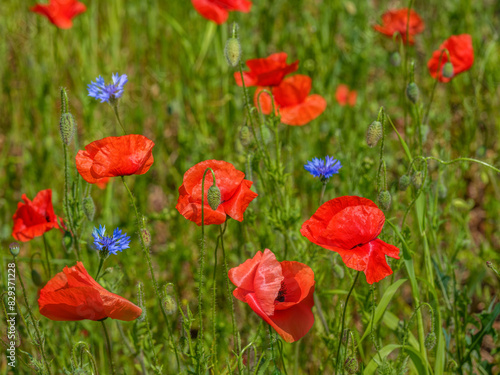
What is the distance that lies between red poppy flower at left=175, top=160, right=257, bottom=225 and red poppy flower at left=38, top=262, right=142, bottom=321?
0.29 metres

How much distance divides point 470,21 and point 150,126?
2.28m

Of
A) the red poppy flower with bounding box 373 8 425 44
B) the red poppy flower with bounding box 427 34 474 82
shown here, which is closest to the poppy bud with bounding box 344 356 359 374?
the red poppy flower with bounding box 427 34 474 82

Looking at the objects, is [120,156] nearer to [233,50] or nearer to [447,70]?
A: [233,50]

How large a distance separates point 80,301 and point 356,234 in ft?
2.32

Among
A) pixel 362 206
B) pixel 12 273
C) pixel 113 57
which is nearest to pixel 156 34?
pixel 113 57

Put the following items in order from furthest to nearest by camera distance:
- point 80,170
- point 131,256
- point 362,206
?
point 131,256 < point 80,170 < point 362,206

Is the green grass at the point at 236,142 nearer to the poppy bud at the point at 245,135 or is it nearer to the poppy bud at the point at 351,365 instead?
the poppy bud at the point at 245,135

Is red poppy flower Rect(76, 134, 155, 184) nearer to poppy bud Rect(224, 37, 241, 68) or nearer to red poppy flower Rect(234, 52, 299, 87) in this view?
poppy bud Rect(224, 37, 241, 68)

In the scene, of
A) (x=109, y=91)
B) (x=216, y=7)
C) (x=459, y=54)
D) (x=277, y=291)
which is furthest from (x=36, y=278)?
(x=459, y=54)

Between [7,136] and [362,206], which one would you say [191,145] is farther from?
[362,206]

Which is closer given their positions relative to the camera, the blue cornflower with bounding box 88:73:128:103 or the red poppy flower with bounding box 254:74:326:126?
the blue cornflower with bounding box 88:73:128:103

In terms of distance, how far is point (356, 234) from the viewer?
54.4 inches

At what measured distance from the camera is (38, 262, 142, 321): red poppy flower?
1.31m

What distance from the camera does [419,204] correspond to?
1.83 m
